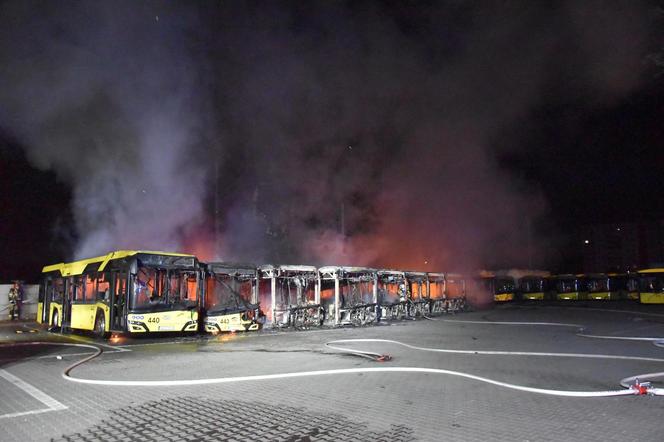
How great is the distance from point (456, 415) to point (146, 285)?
11329mm

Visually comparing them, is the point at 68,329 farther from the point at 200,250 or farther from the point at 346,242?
the point at 346,242

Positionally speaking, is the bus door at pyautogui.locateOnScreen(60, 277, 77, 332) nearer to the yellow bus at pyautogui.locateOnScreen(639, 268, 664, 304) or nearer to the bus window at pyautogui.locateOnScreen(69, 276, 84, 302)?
the bus window at pyautogui.locateOnScreen(69, 276, 84, 302)

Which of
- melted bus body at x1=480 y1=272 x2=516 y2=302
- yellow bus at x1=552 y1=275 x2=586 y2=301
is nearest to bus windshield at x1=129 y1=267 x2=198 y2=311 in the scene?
melted bus body at x1=480 y1=272 x2=516 y2=302

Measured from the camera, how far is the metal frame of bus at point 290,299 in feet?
60.3

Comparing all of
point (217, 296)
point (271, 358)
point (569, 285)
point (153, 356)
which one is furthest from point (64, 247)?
point (569, 285)

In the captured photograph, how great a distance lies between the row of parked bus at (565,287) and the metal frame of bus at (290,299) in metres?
23.5

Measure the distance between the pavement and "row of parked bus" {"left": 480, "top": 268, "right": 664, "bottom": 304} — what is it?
31244 millimetres

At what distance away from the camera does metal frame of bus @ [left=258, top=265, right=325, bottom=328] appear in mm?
18375

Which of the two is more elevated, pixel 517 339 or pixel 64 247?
pixel 64 247

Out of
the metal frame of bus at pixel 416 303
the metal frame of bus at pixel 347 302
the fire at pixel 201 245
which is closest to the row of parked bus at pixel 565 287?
the metal frame of bus at pixel 416 303

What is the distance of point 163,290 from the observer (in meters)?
14.4

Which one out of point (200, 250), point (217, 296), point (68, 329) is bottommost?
point (68, 329)

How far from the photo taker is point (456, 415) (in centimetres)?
538

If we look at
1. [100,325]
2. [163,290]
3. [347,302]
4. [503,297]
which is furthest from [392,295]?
[503,297]
